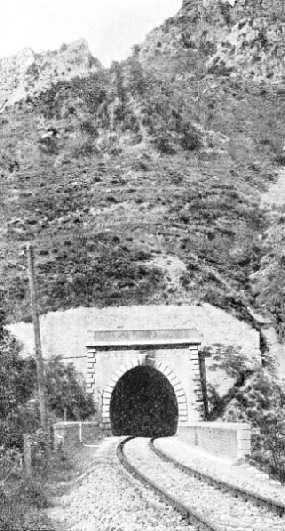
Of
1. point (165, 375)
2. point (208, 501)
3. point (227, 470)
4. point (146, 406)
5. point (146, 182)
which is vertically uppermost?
point (146, 182)

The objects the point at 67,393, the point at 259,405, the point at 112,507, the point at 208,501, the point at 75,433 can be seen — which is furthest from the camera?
the point at 259,405

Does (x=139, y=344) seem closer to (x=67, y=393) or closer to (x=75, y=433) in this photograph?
(x=67, y=393)

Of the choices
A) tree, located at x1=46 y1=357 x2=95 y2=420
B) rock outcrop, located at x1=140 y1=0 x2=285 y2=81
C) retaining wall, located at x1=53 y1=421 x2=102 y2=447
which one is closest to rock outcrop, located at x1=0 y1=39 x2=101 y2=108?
rock outcrop, located at x1=140 y1=0 x2=285 y2=81

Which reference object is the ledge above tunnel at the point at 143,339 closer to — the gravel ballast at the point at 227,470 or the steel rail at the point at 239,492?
the gravel ballast at the point at 227,470

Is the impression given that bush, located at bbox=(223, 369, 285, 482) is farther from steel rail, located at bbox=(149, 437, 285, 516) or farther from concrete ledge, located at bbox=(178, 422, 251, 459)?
steel rail, located at bbox=(149, 437, 285, 516)

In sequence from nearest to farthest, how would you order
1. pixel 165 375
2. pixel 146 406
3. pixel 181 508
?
1. pixel 181 508
2. pixel 165 375
3. pixel 146 406

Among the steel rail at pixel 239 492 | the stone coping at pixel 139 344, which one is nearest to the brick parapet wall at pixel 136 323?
the stone coping at pixel 139 344

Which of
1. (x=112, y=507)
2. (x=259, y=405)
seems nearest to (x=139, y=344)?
(x=259, y=405)

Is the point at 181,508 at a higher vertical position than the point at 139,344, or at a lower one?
lower
